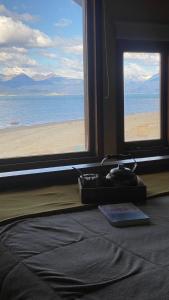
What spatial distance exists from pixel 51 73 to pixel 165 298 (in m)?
1.90

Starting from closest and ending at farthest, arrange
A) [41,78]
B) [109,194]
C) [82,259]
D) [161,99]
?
[82,259], [109,194], [41,78], [161,99]

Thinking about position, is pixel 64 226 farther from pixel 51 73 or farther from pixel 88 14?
pixel 88 14

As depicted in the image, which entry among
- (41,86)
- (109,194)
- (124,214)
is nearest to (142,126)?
(41,86)

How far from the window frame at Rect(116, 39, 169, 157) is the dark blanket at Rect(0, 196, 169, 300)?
1375 mm

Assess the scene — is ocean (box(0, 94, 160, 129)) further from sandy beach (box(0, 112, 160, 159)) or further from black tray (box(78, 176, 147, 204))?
black tray (box(78, 176, 147, 204))

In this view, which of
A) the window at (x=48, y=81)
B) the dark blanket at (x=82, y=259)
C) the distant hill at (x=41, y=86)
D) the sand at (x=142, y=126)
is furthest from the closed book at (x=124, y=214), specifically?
the sand at (x=142, y=126)

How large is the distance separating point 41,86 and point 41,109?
151 millimetres

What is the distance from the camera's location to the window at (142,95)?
2605 millimetres

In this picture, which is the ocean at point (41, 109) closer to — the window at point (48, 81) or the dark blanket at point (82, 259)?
the window at point (48, 81)

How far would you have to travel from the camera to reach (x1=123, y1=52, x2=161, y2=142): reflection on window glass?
2.64 meters

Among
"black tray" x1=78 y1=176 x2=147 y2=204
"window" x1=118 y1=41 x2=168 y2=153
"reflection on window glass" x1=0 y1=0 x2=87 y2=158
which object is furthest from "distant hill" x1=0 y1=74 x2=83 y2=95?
"black tray" x1=78 y1=176 x2=147 y2=204

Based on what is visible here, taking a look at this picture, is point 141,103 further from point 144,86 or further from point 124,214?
point 124,214

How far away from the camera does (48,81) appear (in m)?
2.44

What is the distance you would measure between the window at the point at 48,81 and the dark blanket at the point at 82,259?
117 centimetres
